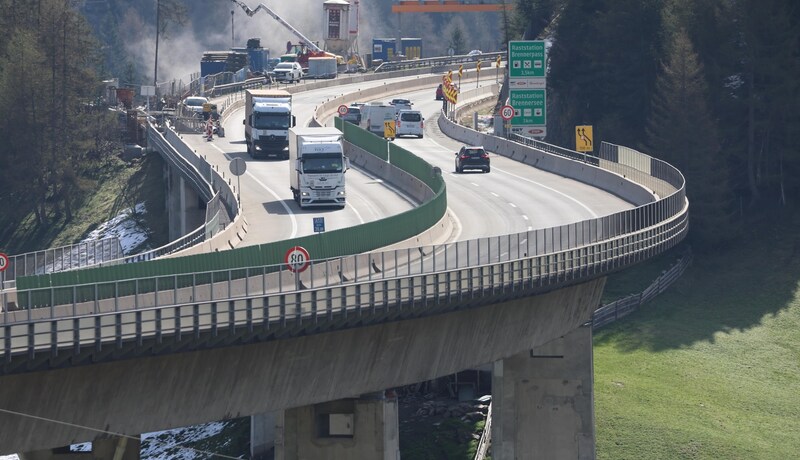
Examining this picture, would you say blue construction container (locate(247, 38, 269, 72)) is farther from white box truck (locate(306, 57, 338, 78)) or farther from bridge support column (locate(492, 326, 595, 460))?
bridge support column (locate(492, 326, 595, 460))

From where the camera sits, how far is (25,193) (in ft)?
400

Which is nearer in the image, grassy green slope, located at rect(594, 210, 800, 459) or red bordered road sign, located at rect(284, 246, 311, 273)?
red bordered road sign, located at rect(284, 246, 311, 273)

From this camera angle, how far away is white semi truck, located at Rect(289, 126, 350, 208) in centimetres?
7488

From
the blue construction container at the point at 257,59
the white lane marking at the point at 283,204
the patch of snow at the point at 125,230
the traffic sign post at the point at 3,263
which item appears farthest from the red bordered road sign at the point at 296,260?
the blue construction container at the point at 257,59

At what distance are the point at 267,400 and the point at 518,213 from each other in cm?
2995

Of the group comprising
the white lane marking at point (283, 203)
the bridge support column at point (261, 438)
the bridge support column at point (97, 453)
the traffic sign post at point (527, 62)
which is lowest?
the bridge support column at point (261, 438)

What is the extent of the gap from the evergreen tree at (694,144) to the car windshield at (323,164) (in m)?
22.7

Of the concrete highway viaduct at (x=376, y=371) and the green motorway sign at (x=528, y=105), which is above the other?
the green motorway sign at (x=528, y=105)

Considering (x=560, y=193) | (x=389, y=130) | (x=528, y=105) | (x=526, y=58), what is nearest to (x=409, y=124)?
(x=389, y=130)

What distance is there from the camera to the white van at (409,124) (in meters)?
112

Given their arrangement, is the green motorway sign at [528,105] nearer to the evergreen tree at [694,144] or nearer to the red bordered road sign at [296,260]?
the evergreen tree at [694,144]

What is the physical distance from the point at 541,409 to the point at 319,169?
71.2ft

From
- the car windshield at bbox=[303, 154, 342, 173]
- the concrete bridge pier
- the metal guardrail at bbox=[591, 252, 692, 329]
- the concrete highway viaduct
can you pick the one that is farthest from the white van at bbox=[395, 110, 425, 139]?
the concrete highway viaduct

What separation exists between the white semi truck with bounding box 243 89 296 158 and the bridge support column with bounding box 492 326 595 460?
131ft
